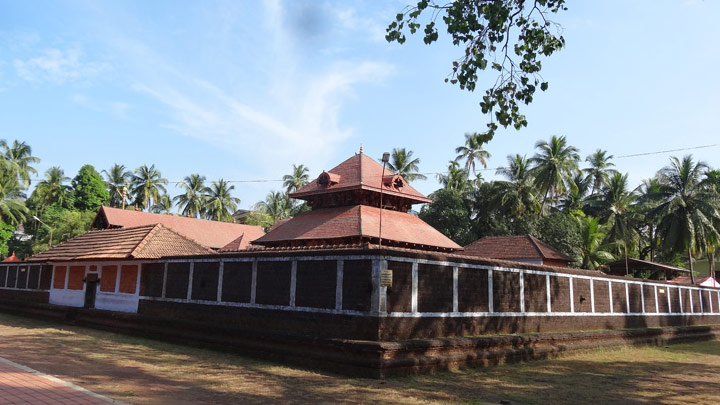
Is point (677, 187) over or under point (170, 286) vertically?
over

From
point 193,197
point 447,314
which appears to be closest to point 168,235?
point 447,314

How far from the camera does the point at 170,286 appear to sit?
17.4 meters

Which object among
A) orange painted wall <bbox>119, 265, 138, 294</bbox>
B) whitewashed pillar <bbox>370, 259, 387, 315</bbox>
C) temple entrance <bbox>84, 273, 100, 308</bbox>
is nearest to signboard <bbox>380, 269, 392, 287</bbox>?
whitewashed pillar <bbox>370, 259, 387, 315</bbox>

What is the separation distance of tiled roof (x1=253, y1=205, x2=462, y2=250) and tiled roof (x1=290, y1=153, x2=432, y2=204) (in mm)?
748

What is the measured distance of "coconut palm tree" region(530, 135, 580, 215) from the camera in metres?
39.0

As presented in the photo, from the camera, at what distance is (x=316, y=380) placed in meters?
10.1

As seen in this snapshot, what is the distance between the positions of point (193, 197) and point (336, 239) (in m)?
48.1

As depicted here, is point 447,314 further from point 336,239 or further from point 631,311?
point 631,311

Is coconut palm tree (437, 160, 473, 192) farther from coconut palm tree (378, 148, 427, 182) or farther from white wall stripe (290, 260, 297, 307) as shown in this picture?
white wall stripe (290, 260, 297, 307)

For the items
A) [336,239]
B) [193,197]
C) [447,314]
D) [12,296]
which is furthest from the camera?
[193,197]

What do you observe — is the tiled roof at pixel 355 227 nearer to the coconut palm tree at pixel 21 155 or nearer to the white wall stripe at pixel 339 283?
the white wall stripe at pixel 339 283

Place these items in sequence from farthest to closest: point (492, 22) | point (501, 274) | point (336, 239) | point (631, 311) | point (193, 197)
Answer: point (193, 197)
point (631, 311)
point (336, 239)
point (501, 274)
point (492, 22)

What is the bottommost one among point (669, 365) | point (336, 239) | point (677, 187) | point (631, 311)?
point (669, 365)

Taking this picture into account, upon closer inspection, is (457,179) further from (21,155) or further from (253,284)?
(21,155)
